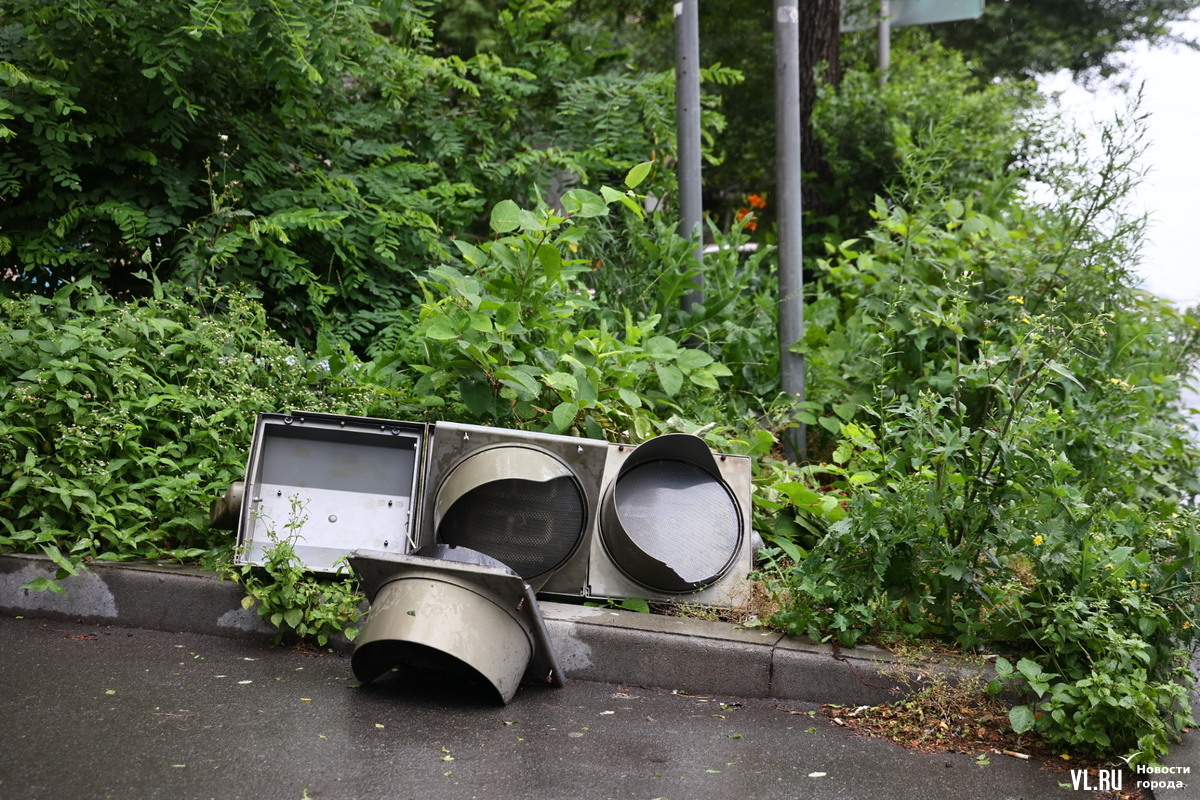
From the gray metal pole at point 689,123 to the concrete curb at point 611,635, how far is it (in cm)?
259

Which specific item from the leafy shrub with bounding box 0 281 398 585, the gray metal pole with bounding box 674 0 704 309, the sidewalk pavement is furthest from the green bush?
the leafy shrub with bounding box 0 281 398 585

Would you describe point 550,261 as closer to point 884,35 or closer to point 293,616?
point 293,616

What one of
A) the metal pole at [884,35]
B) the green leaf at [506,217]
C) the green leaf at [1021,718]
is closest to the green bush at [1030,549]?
the green leaf at [1021,718]

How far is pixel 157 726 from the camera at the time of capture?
2.93 metres

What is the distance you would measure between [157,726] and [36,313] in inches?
86.7

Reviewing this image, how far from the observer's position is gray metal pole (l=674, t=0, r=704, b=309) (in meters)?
5.69

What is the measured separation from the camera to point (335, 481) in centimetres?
382

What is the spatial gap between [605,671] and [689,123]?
3411 millimetres

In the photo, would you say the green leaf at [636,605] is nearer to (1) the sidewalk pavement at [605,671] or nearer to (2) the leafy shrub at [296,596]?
(1) the sidewalk pavement at [605,671]

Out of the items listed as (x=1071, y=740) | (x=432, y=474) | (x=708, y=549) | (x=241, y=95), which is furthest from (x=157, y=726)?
(x=241, y=95)

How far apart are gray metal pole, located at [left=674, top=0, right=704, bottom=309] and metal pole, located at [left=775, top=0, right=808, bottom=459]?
494mm

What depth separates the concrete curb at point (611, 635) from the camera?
3367 millimetres

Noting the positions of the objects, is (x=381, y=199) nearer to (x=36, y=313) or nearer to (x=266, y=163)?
(x=266, y=163)

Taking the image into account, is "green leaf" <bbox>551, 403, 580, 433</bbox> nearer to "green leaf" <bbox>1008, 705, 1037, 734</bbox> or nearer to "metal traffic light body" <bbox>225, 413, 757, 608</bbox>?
"metal traffic light body" <bbox>225, 413, 757, 608</bbox>
